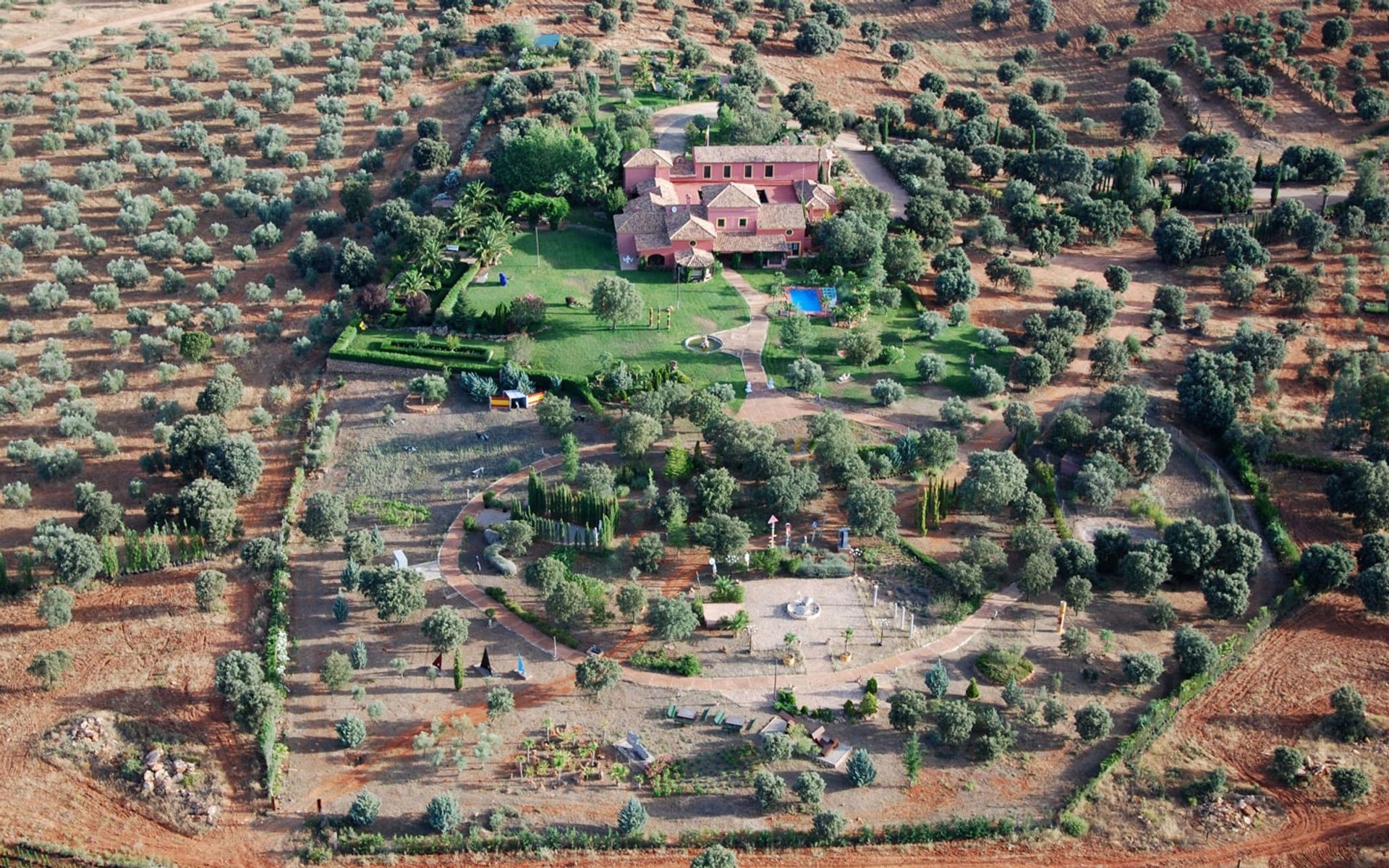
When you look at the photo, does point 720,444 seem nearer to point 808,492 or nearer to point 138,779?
point 808,492

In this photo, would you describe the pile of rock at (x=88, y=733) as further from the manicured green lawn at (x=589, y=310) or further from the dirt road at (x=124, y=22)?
the dirt road at (x=124, y=22)

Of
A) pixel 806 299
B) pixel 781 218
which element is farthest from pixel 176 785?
pixel 781 218

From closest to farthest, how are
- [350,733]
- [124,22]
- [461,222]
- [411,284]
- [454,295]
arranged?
[350,733] < [411,284] < [454,295] < [461,222] < [124,22]

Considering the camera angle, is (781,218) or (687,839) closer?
(687,839)

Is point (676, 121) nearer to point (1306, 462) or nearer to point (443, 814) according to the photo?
point (1306, 462)

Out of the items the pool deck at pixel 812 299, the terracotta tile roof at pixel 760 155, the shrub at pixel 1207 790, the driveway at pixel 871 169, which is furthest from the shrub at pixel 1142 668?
the terracotta tile roof at pixel 760 155

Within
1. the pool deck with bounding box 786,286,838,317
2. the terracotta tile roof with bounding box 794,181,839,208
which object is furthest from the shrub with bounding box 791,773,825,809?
the terracotta tile roof with bounding box 794,181,839,208
